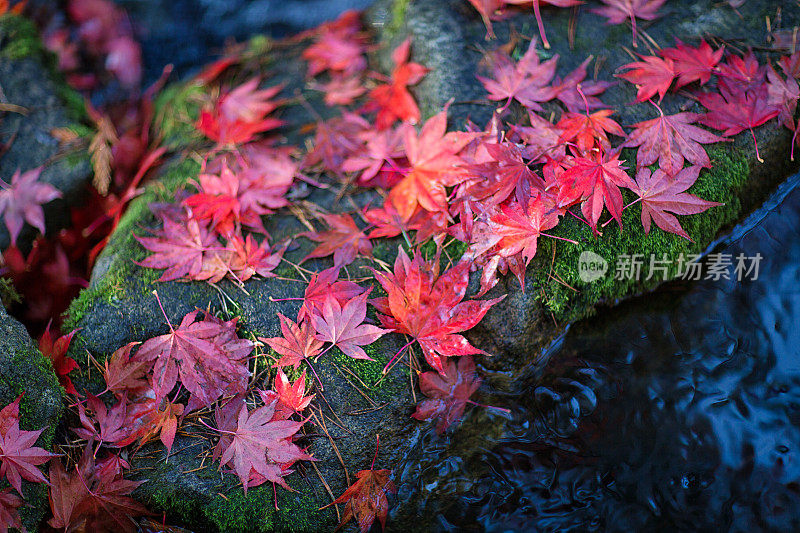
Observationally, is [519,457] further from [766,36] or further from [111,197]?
[111,197]

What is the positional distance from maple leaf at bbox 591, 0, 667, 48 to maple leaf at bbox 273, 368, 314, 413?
212cm

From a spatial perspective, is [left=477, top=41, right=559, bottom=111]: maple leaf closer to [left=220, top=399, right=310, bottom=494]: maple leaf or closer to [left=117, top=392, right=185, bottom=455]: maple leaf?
[left=220, top=399, right=310, bottom=494]: maple leaf

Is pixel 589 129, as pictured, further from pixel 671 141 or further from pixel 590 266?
pixel 590 266

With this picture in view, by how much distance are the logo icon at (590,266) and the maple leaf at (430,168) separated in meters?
0.56

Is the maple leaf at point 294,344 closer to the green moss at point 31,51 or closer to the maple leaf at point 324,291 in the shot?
the maple leaf at point 324,291

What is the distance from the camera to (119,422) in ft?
6.39

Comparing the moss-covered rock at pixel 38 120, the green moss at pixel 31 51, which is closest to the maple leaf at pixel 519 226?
the moss-covered rock at pixel 38 120

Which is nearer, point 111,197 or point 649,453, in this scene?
point 649,453

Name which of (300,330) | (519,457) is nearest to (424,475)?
(519,457)

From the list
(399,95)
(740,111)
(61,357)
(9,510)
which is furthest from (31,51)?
(740,111)

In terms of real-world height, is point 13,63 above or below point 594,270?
above

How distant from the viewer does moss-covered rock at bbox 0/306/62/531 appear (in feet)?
5.95

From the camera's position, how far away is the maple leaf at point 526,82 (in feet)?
7.59

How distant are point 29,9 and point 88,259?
78.2 inches
